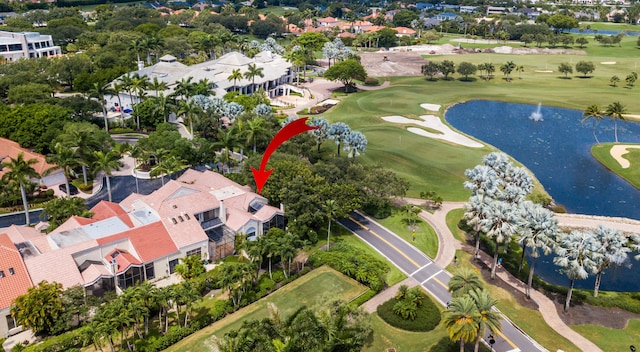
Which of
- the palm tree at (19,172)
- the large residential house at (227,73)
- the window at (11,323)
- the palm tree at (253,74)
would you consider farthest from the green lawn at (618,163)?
the palm tree at (19,172)

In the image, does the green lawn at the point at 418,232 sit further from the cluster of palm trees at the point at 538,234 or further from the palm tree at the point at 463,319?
the palm tree at the point at 463,319

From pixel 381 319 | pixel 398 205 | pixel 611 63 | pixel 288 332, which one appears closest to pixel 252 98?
pixel 398 205

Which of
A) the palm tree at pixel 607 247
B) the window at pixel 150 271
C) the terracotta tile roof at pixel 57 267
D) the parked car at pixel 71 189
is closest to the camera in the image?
the terracotta tile roof at pixel 57 267

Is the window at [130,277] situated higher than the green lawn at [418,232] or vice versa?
the window at [130,277]

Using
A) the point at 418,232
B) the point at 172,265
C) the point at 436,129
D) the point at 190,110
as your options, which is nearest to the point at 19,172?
the point at 172,265

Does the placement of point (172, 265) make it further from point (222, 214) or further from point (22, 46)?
point (22, 46)

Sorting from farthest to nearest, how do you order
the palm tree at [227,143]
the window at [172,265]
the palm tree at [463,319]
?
the palm tree at [227,143] → the window at [172,265] → the palm tree at [463,319]
